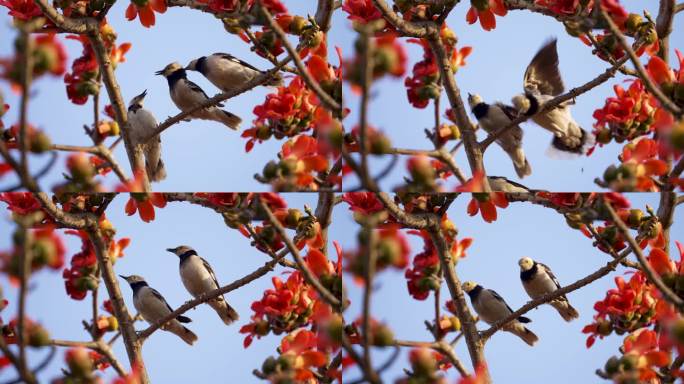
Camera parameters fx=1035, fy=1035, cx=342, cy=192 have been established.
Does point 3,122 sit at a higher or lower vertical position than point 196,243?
higher

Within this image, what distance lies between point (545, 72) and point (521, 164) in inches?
8.1

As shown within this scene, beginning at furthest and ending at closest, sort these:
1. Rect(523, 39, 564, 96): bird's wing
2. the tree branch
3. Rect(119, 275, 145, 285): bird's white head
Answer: Rect(523, 39, 564, 96): bird's wing, Rect(119, 275, 145, 285): bird's white head, the tree branch

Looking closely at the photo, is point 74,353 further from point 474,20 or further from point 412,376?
point 474,20

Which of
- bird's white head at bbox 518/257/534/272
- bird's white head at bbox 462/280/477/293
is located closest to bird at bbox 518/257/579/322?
bird's white head at bbox 518/257/534/272

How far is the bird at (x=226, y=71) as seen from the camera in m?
2.10

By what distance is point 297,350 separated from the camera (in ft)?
6.59

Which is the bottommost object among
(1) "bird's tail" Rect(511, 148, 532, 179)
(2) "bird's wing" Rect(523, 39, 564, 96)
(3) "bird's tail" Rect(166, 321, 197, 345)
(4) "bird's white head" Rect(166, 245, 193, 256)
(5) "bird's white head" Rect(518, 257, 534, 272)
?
(5) "bird's white head" Rect(518, 257, 534, 272)

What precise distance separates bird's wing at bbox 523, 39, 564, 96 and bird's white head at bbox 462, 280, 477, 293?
43 cm

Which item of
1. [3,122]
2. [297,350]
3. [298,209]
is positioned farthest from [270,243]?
[3,122]

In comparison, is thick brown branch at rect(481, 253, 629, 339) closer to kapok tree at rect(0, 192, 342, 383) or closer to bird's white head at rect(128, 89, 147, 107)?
kapok tree at rect(0, 192, 342, 383)

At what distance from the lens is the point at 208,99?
212cm

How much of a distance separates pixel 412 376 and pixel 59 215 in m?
0.75

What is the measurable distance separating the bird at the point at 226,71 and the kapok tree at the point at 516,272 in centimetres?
32

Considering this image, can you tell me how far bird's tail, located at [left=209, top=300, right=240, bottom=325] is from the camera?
2.09 metres
